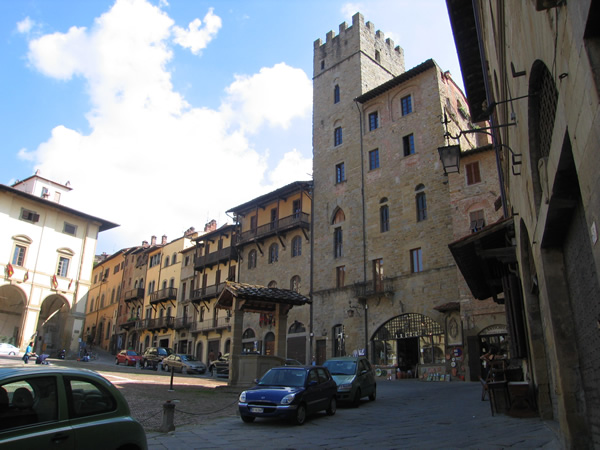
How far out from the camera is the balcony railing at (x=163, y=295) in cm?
4819

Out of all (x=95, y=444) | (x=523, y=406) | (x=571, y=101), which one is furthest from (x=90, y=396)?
(x=523, y=406)

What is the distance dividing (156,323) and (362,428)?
4196 cm

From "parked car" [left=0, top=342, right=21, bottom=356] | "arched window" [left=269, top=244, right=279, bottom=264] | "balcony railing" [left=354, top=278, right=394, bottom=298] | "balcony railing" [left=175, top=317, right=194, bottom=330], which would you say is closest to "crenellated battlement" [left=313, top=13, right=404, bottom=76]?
"arched window" [left=269, top=244, right=279, bottom=264]

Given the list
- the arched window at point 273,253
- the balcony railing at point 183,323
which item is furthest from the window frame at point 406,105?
the balcony railing at point 183,323

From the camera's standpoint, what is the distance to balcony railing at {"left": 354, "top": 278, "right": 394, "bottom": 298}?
28.2 metres

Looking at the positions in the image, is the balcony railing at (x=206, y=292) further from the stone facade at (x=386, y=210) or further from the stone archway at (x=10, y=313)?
the stone archway at (x=10, y=313)

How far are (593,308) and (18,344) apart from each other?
120 feet

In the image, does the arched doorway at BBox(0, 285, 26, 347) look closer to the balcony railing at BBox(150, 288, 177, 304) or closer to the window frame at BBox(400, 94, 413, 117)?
the balcony railing at BBox(150, 288, 177, 304)

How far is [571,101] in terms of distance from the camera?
3969mm

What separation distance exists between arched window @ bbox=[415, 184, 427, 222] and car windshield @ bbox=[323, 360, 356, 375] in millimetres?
14514

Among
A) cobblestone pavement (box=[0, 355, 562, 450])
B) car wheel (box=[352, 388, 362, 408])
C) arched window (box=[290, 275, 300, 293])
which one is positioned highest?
arched window (box=[290, 275, 300, 293])

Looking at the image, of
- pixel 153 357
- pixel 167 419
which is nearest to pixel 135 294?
pixel 153 357

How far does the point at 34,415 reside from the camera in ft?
13.5

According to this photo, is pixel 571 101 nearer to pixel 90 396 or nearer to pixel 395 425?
pixel 90 396
